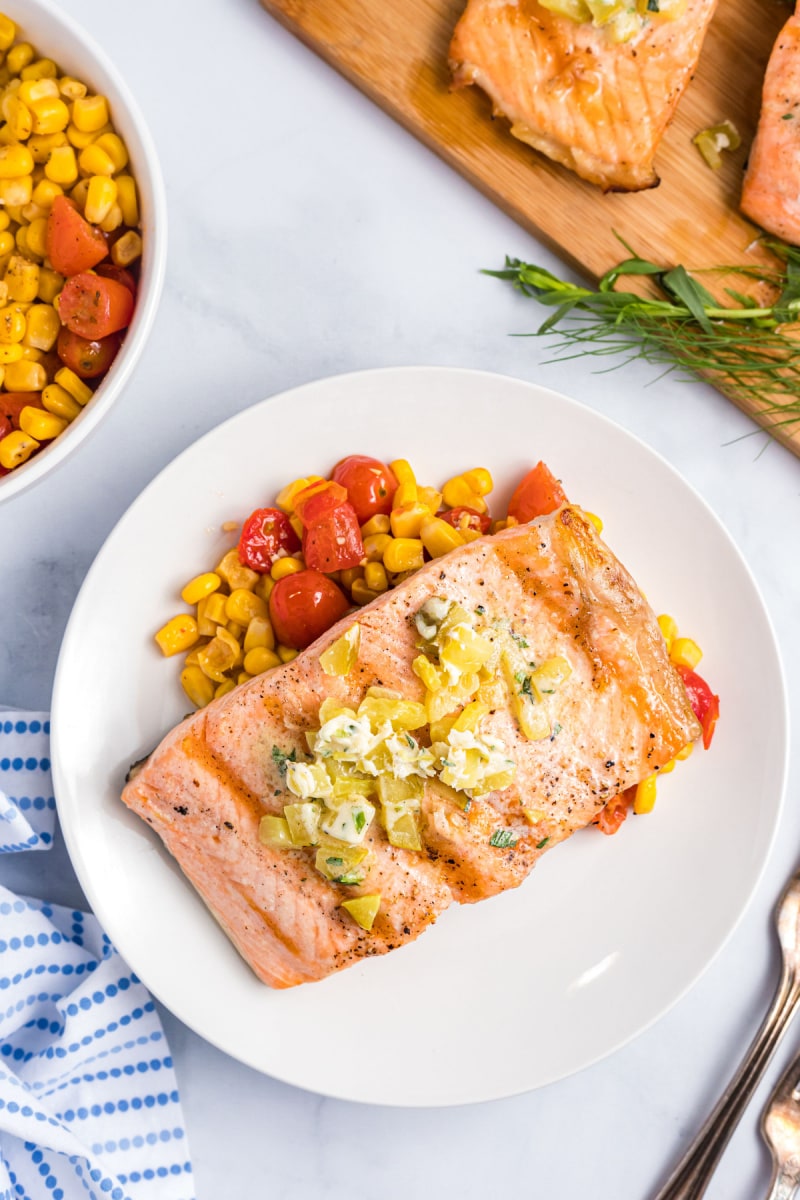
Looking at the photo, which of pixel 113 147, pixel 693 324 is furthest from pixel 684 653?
pixel 113 147

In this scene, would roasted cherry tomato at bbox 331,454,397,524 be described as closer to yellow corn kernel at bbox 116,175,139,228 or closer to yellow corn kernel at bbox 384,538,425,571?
yellow corn kernel at bbox 384,538,425,571

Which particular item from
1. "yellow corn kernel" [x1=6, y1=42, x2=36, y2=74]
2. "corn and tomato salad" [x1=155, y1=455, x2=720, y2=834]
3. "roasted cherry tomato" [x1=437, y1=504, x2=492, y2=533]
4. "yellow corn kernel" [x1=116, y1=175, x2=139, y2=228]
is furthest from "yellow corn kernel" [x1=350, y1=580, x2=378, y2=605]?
"yellow corn kernel" [x1=6, y1=42, x2=36, y2=74]

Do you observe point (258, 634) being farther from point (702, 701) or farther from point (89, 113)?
point (89, 113)

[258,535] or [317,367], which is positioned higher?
[317,367]

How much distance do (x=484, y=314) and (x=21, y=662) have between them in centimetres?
196

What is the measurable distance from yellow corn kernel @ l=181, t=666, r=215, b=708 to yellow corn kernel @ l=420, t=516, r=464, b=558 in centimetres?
81

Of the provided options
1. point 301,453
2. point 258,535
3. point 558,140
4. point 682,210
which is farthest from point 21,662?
point 682,210

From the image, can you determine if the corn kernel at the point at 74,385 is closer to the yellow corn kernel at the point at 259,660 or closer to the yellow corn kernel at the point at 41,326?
the yellow corn kernel at the point at 41,326

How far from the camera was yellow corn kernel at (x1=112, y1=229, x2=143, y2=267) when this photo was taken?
9.53 ft

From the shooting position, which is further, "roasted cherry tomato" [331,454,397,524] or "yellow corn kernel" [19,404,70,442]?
"roasted cherry tomato" [331,454,397,524]

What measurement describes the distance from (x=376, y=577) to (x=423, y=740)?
582mm

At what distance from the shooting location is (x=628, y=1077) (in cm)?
362

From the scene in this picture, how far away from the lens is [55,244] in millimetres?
2859

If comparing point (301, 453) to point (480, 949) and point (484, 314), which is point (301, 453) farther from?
point (480, 949)
